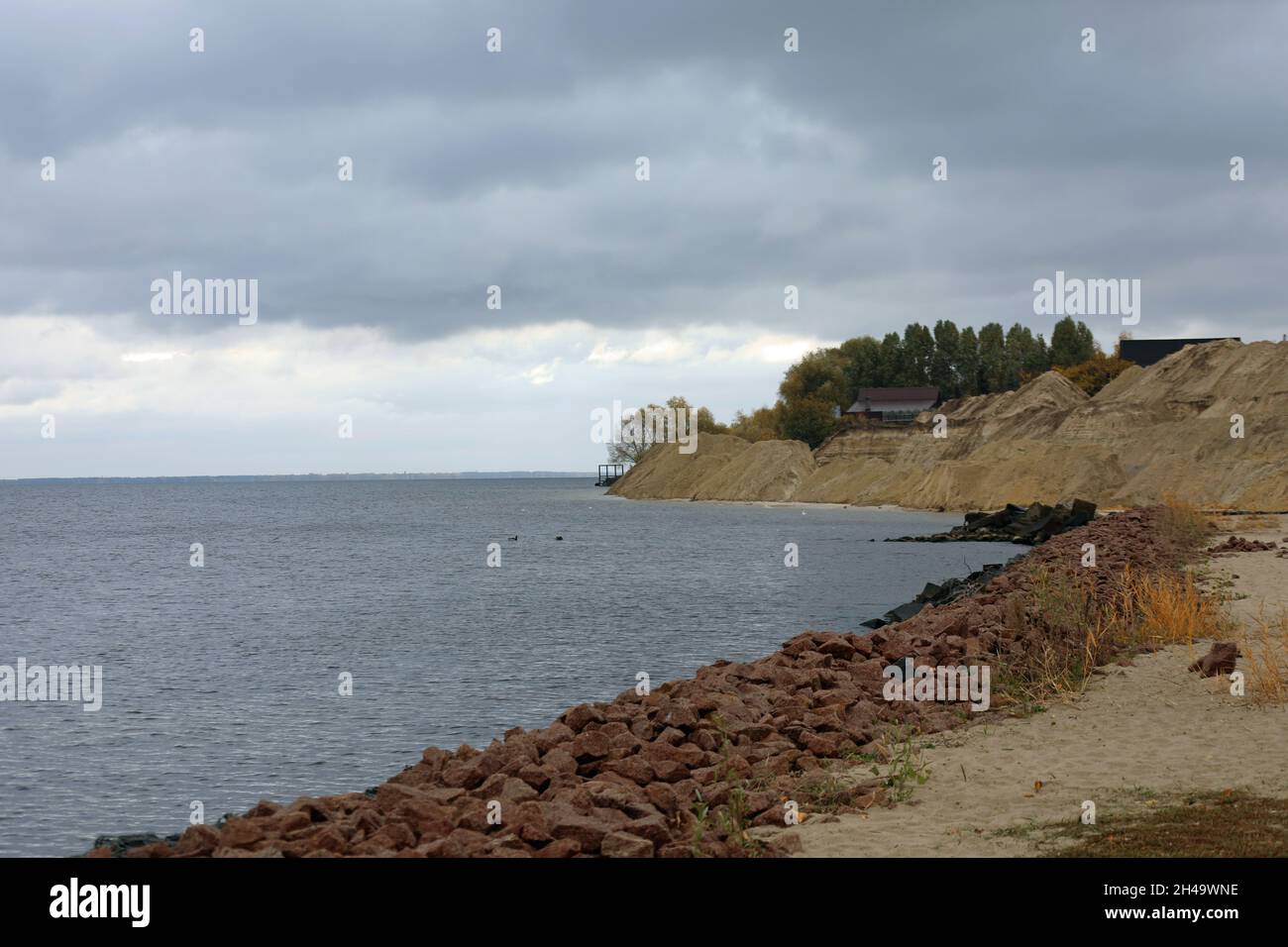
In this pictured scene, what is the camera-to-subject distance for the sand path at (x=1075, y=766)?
29.9ft

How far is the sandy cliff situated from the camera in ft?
259

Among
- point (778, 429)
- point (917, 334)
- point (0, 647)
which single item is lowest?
point (0, 647)

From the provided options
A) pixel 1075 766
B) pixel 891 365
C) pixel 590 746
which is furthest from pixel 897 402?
pixel 590 746

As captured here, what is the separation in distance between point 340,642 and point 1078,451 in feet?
250

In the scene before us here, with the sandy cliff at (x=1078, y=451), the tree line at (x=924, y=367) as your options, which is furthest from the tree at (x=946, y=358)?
the sandy cliff at (x=1078, y=451)

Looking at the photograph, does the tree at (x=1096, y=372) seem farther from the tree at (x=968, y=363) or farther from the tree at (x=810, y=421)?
the tree at (x=810, y=421)

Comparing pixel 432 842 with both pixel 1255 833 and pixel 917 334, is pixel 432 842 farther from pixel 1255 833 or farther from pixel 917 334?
pixel 917 334

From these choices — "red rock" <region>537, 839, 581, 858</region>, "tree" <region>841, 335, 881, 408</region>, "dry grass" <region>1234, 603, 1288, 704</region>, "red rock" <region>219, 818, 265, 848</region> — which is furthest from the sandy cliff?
"red rock" <region>219, 818, 265, 848</region>

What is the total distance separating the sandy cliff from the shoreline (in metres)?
60.6

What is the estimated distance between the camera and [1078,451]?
93.0 meters

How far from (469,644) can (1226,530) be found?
3183 centimetres

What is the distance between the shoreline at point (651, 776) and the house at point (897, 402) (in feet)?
434
